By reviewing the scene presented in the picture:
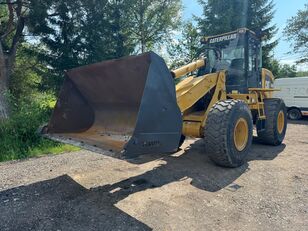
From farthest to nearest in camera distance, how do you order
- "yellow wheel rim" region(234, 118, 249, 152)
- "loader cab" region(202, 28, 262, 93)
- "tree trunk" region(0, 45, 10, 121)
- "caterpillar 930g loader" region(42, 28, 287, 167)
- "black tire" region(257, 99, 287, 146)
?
1. "tree trunk" region(0, 45, 10, 121)
2. "black tire" region(257, 99, 287, 146)
3. "loader cab" region(202, 28, 262, 93)
4. "yellow wheel rim" region(234, 118, 249, 152)
5. "caterpillar 930g loader" region(42, 28, 287, 167)

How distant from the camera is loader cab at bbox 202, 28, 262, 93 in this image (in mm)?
6180

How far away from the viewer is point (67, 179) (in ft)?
14.6

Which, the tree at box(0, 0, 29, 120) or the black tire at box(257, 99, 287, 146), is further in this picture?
the tree at box(0, 0, 29, 120)

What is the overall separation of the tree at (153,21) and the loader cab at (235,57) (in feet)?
43.1

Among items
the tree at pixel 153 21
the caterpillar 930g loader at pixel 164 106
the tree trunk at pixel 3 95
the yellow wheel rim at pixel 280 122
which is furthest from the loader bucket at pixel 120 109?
the tree at pixel 153 21

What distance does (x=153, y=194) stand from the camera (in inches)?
152

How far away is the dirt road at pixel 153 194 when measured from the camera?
3096mm

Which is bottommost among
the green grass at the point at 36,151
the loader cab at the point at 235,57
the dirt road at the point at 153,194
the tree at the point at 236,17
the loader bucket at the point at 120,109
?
the dirt road at the point at 153,194

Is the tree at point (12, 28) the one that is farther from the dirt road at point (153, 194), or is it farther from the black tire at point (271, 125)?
the black tire at point (271, 125)

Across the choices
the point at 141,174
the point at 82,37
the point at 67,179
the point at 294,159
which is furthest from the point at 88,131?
the point at 82,37

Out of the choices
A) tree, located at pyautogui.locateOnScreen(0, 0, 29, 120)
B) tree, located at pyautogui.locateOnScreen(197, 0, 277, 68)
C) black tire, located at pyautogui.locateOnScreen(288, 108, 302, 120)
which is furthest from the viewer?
tree, located at pyautogui.locateOnScreen(197, 0, 277, 68)

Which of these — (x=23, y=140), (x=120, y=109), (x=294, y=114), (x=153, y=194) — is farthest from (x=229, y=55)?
(x=294, y=114)

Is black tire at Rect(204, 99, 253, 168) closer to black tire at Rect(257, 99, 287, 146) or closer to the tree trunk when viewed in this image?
black tire at Rect(257, 99, 287, 146)

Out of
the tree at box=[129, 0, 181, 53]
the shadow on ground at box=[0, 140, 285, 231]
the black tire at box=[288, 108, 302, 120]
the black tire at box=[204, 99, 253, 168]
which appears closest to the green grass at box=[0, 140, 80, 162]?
the shadow on ground at box=[0, 140, 285, 231]
